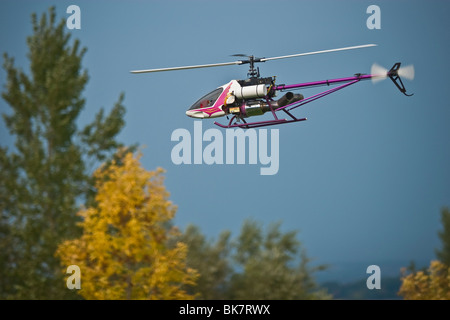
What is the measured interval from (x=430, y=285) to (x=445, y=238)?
8304 millimetres

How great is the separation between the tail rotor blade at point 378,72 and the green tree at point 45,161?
1488 centimetres

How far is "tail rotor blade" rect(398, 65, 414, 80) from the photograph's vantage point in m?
14.2

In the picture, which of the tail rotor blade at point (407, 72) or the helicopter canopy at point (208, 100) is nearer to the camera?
the tail rotor blade at point (407, 72)

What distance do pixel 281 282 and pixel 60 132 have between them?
11.7 meters

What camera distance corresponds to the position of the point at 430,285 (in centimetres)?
2516

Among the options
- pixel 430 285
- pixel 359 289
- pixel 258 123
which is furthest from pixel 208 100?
pixel 359 289

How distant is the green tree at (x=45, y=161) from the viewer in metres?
25.2

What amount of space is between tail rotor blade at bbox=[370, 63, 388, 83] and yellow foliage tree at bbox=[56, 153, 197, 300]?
27.9 feet
